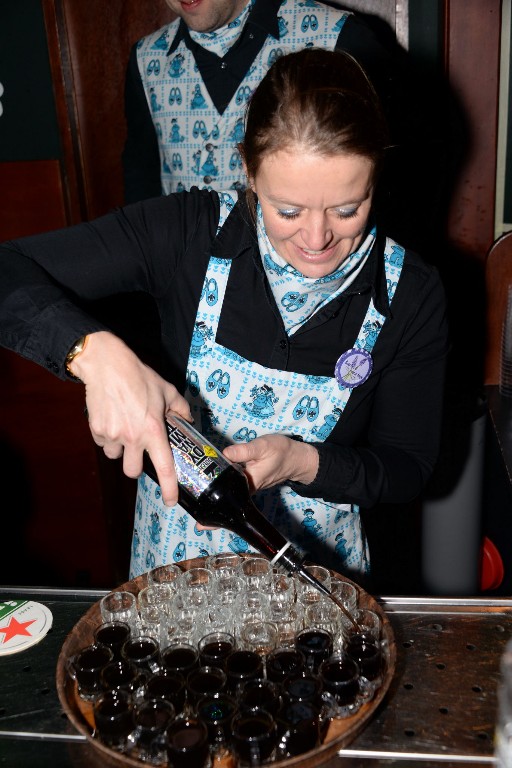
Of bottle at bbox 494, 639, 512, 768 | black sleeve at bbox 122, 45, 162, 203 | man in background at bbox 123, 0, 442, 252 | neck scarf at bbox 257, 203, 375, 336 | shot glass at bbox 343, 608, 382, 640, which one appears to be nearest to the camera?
bottle at bbox 494, 639, 512, 768

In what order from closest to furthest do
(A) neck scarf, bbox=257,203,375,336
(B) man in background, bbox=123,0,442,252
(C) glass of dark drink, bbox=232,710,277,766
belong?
1. (C) glass of dark drink, bbox=232,710,277,766
2. (A) neck scarf, bbox=257,203,375,336
3. (B) man in background, bbox=123,0,442,252

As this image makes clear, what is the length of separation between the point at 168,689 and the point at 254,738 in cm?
17

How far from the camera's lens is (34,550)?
337 centimetres

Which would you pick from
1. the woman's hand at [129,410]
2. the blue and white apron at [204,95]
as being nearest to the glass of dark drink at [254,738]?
the woman's hand at [129,410]

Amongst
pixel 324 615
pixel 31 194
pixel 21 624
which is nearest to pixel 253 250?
pixel 324 615

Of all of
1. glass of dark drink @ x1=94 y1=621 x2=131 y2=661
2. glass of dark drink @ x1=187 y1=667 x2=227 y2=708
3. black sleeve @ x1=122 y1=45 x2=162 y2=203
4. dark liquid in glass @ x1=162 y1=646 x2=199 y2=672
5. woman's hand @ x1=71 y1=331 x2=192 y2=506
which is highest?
black sleeve @ x1=122 y1=45 x2=162 y2=203

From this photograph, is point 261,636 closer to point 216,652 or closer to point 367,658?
point 216,652

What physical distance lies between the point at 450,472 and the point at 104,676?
193 centimetres

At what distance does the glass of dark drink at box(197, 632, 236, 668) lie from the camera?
3.82ft

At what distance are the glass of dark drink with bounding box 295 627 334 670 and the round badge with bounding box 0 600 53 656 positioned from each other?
1.53 ft

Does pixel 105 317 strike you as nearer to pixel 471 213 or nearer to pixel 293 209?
pixel 471 213

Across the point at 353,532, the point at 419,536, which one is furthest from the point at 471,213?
the point at 353,532

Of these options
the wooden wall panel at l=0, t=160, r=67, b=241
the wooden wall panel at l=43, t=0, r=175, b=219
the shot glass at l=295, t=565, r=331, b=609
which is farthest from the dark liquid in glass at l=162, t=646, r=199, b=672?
the wooden wall panel at l=43, t=0, r=175, b=219

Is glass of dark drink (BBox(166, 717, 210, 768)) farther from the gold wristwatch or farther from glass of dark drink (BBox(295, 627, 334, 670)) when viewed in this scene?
the gold wristwatch
